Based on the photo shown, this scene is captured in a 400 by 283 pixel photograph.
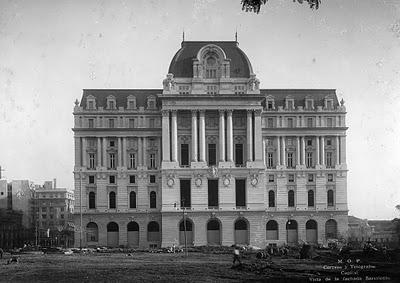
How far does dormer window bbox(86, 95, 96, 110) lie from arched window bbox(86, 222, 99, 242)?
41.8ft

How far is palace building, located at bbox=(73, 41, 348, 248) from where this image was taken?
7788 centimetres

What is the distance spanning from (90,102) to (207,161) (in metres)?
14.6

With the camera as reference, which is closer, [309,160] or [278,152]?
[278,152]

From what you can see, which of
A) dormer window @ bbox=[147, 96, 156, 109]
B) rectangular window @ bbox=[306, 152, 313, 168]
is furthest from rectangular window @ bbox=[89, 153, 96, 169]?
rectangular window @ bbox=[306, 152, 313, 168]

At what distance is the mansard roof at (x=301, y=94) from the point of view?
83125 mm

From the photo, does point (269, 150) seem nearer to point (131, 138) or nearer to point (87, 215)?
point (131, 138)

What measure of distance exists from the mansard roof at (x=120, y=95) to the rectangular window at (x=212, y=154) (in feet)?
28.6

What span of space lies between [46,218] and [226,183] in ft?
194

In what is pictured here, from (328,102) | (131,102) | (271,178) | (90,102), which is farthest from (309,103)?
(90,102)

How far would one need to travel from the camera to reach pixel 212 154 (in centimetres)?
7925

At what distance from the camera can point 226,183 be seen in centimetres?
7794

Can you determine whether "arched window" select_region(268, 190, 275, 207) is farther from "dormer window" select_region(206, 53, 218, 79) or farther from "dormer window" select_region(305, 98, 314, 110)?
"dormer window" select_region(206, 53, 218, 79)

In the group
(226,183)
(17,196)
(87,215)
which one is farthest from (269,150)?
(17,196)

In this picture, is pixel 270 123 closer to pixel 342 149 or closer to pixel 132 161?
pixel 342 149
